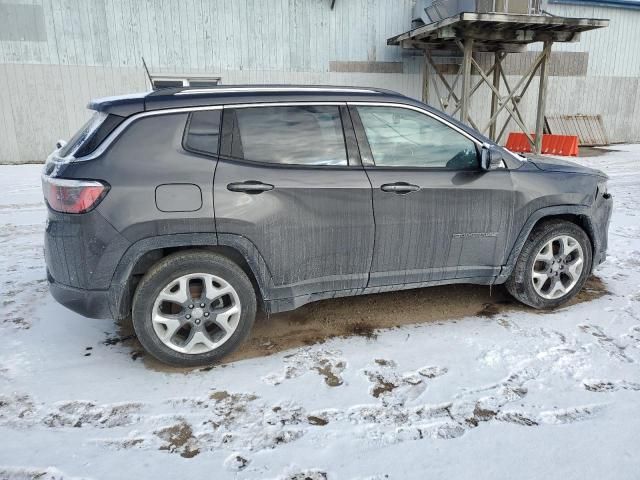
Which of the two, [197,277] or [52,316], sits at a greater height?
[197,277]

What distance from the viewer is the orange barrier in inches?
555

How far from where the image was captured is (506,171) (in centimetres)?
368

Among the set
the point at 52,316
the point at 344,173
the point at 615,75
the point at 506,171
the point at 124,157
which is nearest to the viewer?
the point at 124,157

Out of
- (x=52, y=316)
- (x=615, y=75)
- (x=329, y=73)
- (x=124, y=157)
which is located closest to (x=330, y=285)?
(x=124, y=157)

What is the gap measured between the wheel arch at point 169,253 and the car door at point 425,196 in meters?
0.83

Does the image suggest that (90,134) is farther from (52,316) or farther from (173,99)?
(52,316)

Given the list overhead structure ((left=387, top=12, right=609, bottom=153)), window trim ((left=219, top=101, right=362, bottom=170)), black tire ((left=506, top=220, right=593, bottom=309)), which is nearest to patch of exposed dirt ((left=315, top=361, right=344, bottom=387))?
window trim ((left=219, top=101, right=362, bottom=170))

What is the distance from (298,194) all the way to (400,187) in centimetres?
72

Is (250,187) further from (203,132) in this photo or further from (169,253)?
(169,253)

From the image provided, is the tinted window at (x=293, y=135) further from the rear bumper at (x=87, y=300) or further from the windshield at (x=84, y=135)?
the rear bumper at (x=87, y=300)

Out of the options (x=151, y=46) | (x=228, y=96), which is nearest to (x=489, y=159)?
(x=228, y=96)

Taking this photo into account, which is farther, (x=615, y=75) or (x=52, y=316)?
(x=615, y=75)

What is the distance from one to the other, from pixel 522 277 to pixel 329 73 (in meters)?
10.9

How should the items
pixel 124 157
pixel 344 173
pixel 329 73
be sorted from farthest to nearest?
pixel 329 73
pixel 344 173
pixel 124 157
